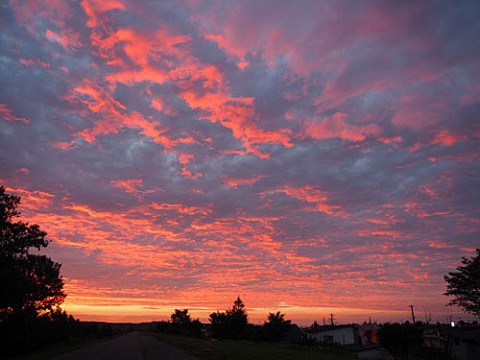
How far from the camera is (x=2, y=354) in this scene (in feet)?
172

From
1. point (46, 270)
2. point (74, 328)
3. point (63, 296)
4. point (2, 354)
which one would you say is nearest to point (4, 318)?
point (2, 354)

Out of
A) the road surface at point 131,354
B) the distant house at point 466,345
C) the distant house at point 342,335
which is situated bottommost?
the road surface at point 131,354

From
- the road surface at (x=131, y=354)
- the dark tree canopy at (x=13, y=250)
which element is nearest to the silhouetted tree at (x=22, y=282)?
the dark tree canopy at (x=13, y=250)

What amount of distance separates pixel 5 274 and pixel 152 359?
717 inches

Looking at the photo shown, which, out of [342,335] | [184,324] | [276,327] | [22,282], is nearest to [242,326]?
[276,327]

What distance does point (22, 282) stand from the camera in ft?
125

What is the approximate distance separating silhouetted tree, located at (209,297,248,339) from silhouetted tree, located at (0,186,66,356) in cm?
2948

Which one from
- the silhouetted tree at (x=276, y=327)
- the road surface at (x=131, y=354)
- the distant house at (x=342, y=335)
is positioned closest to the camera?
the road surface at (x=131, y=354)

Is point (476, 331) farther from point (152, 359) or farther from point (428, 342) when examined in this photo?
point (152, 359)

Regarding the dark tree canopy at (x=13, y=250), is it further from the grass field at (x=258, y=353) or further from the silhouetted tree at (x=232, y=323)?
the silhouetted tree at (x=232, y=323)

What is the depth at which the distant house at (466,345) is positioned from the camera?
51728 mm

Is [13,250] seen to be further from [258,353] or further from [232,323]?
[232,323]

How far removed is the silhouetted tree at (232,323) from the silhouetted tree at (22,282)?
2948 centimetres

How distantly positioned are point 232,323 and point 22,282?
4861 cm
